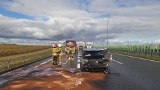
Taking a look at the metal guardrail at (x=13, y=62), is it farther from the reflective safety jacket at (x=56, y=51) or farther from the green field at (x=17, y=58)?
the reflective safety jacket at (x=56, y=51)

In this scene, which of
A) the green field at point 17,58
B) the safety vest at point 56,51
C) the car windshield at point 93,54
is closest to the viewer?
the car windshield at point 93,54

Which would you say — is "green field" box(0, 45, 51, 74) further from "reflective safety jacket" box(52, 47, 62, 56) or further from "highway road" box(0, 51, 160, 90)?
"highway road" box(0, 51, 160, 90)

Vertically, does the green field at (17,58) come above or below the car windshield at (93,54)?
below

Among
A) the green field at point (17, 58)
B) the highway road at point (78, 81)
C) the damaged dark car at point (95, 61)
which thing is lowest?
the highway road at point (78, 81)

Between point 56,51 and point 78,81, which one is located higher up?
point 56,51

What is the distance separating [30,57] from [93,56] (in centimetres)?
1722

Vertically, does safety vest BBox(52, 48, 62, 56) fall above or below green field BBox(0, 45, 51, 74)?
above

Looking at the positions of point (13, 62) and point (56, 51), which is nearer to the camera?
point (56, 51)

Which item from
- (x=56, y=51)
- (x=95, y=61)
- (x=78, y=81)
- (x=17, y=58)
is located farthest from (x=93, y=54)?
(x=17, y=58)

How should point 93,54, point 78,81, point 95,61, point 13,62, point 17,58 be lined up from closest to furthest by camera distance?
point 78,81 → point 95,61 → point 93,54 → point 17,58 → point 13,62

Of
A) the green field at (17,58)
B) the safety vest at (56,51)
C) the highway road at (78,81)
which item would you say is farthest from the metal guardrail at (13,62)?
the highway road at (78,81)

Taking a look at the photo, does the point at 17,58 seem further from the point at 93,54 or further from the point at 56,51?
the point at 93,54

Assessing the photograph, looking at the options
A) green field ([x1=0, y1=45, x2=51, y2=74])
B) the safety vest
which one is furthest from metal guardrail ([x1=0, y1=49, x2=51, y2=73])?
the safety vest

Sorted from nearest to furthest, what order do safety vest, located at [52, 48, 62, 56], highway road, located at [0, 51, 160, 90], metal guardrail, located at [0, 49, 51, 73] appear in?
highway road, located at [0, 51, 160, 90], metal guardrail, located at [0, 49, 51, 73], safety vest, located at [52, 48, 62, 56]
